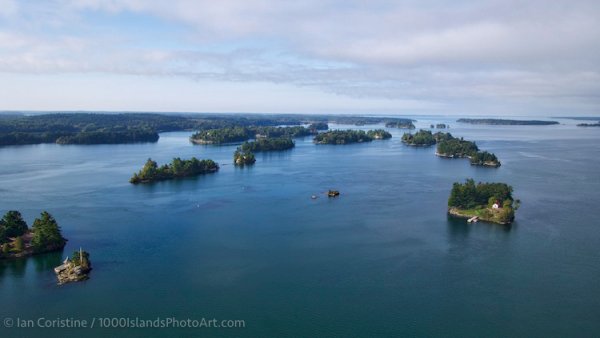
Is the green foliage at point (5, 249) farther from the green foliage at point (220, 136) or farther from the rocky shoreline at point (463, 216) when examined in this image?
the green foliage at point (220, 136)

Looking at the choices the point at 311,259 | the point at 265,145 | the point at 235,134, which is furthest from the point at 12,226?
the point at 235,134

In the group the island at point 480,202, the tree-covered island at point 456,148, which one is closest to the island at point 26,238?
the island at point 480,202

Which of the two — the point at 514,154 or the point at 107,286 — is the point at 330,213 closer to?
the point at 107,286

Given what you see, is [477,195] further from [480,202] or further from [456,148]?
[456,148]

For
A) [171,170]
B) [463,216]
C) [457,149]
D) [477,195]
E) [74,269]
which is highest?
[457,149]

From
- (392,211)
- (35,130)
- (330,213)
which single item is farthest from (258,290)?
(35,130)
